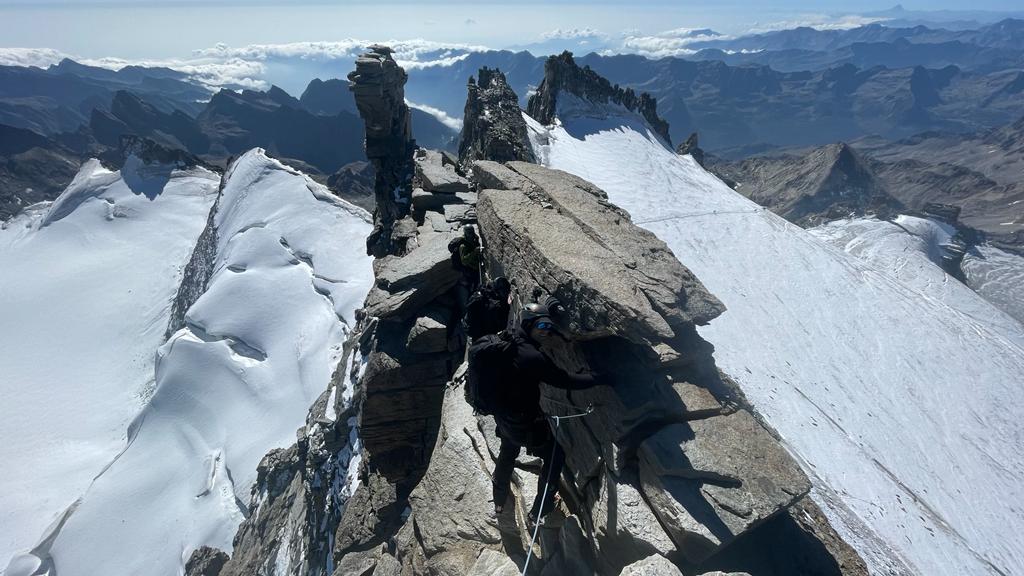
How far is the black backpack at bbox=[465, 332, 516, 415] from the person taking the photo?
663 cm

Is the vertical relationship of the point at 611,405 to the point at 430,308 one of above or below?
above

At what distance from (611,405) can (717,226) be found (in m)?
25.1

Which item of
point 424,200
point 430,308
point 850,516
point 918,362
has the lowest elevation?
point 918,362

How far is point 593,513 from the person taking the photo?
744 centimetres

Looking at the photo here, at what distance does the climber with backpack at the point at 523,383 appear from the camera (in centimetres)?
660

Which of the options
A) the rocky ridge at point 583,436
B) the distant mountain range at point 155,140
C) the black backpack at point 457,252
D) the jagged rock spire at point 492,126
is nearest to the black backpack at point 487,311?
the rocky ridge at point 583,436

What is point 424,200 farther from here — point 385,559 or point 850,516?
point 850,516

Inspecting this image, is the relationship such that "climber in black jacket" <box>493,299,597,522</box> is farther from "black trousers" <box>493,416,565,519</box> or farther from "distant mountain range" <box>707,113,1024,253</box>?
"distant mountain range" <box>707,113,1024,253</box>

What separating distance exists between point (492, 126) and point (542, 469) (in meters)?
22.0

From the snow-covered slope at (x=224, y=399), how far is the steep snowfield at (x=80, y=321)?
24.6ft

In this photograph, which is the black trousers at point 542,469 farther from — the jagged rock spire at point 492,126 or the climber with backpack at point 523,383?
the jagged rock spire at point 492,126

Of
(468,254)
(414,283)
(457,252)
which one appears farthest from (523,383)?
(414,283)

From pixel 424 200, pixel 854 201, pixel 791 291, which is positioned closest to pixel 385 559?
pixel 424 200

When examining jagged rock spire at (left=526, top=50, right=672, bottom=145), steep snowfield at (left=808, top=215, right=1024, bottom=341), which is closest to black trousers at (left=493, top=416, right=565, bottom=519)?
jagged rock spire at (left=526, top=50, right=672, bottom=145)
